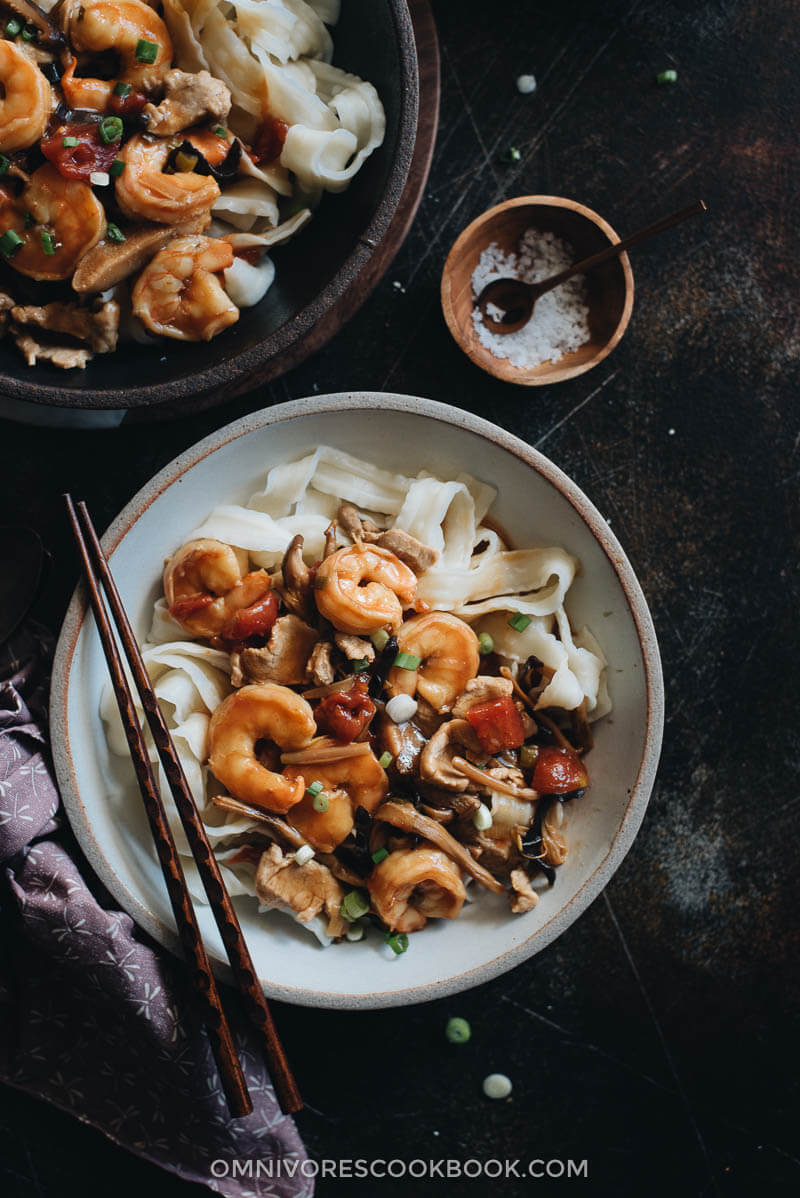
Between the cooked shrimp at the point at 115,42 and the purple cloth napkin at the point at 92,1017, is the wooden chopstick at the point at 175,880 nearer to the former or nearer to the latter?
the purple cloth napkin at the point at 92,1017

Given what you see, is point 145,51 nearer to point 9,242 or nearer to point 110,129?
point 110,129

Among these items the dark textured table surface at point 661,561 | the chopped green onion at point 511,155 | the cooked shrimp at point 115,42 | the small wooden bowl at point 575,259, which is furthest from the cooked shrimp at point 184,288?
the chopped green onion at point 511,155

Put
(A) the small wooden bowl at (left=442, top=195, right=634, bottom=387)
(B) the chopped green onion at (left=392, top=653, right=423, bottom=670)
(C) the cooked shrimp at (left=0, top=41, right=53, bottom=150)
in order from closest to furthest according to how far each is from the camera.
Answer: (C) the cooked shrimp at (left=0, top=41, right=53, bottom=150)
(B) the chopped green onion at (left=392, top=653, right=423, bottom=670)
(A) the small wooden bowl at (left=442, top=195, right=634, bottom=387)

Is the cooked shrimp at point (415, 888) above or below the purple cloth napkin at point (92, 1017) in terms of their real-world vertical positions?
above

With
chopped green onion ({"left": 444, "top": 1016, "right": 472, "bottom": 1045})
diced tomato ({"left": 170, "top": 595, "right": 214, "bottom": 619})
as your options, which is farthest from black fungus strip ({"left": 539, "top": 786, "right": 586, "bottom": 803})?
diced tomato ({"left": 170, "top": 595, "right": 214, "bottom": 619})

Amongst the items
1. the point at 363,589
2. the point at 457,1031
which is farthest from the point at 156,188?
the point at 457,1031

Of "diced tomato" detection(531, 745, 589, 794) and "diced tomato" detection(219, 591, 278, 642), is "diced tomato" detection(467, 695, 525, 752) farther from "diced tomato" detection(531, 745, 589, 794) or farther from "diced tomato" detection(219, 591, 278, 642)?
"diced tomato" detection(219, 591, 278, 642)

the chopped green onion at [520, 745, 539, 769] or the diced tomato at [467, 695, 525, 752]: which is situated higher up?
the diced tomato at [467, 695, 525, 752]

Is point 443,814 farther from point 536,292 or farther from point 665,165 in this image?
point 665,165
